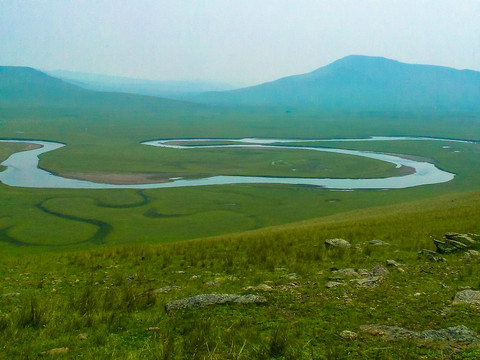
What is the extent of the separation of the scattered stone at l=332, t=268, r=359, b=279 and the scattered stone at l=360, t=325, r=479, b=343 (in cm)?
277

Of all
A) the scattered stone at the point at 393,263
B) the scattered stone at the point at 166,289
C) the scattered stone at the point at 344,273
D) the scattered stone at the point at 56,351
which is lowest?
the scattered stone at the point at 166,289

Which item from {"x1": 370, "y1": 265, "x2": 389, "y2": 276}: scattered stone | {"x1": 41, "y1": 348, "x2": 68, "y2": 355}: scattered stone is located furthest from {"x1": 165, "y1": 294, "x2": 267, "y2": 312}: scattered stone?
{"x1": 370, "y1": 265, "x2": 389, "y2": 276}: scattered stone

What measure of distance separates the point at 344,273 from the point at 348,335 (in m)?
3.35

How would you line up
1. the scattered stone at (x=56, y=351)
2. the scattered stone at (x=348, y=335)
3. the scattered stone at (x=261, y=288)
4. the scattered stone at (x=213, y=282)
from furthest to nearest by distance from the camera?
the scattered stone at (x=213, y=282), the scattered stone at (x=261, y=288), the scattered stone at (x=348, y=335), the scattered stone at (x=56, y=351)

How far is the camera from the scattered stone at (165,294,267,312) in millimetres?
7371

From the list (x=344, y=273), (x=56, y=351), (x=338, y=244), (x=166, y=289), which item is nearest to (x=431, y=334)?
(x=344, y=273)

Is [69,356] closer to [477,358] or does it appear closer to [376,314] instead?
[376,314]

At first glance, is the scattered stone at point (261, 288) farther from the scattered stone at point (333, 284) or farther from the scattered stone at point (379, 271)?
the scattered stone at point (379, 271)

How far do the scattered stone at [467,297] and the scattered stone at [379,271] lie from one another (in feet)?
5.77

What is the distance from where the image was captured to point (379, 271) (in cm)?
913

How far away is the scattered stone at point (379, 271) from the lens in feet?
29.6

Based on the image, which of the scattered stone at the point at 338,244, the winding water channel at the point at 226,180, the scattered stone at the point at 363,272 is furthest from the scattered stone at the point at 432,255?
the winding water channel at the point at 226,180

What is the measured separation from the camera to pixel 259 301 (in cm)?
743

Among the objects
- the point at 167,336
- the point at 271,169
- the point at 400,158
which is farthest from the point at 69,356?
the point at 400,158
